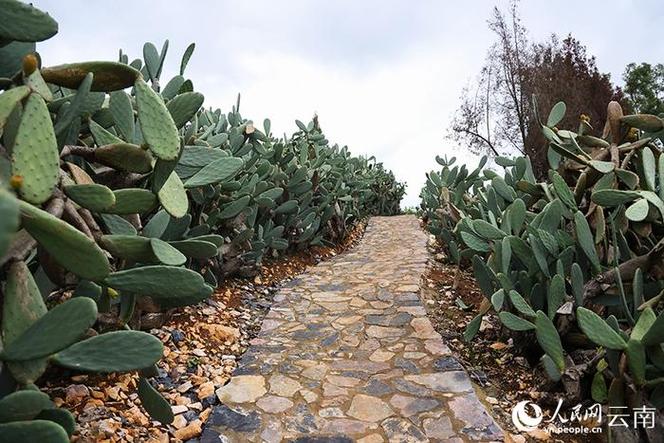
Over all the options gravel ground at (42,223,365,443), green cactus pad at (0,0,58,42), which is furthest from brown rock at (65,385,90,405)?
green cactus pad at (0,0,58,42)

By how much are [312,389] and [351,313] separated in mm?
1245

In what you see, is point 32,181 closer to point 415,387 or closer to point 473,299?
point 415,387

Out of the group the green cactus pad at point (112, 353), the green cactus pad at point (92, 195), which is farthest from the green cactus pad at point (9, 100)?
the green cactus pad at point (112, 353)

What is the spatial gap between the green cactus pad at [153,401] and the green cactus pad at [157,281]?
1.52 ft

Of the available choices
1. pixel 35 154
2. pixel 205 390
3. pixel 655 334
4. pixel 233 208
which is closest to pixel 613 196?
pixel 655 334

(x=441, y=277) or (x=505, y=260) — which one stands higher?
(x=505, y=260)

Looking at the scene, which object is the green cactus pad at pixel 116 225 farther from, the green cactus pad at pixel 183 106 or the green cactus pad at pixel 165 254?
the green cactus pad at pixel 183 106

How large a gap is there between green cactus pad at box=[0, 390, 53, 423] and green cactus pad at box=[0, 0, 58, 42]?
36.8 inches

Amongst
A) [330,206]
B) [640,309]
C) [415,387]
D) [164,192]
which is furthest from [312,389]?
[330,206]

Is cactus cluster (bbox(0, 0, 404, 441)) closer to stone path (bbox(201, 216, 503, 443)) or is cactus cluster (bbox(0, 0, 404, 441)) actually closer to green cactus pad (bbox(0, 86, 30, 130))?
green cactus pad (bbox(0, 86, 30, 130))

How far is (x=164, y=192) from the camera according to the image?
65.7 inches

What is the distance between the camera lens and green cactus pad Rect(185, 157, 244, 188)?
213cm

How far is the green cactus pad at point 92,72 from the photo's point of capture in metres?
1.59

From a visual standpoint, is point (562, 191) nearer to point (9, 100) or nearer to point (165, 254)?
point (165, 254)
